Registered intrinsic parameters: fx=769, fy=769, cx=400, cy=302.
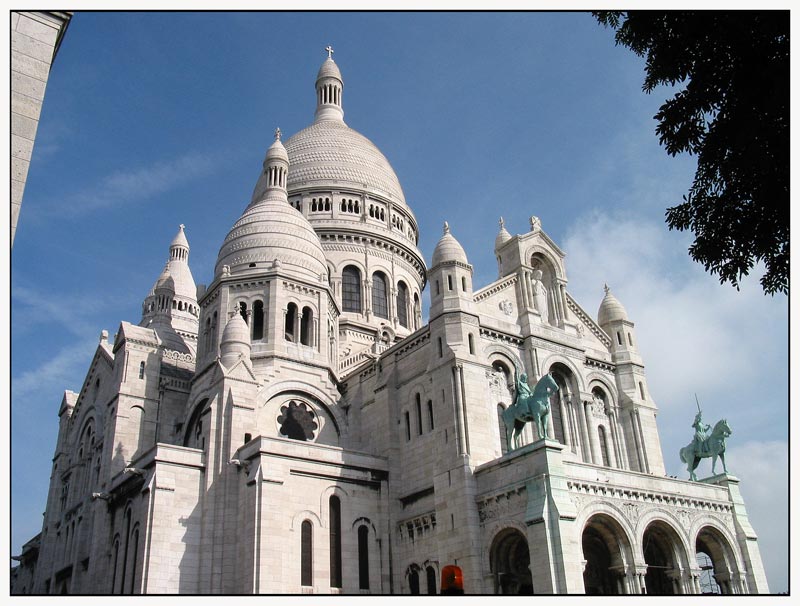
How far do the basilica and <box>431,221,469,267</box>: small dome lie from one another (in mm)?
153

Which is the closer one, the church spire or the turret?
the turret

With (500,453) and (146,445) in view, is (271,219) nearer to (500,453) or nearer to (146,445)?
(146,445)

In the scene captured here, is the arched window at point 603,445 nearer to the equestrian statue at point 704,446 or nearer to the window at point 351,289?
the equestrian statue at point 704,446

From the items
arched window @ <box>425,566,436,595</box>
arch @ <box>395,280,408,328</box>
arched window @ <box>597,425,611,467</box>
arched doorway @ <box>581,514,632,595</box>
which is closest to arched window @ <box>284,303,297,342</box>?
arched window @ <box>425,566,436,595</box>

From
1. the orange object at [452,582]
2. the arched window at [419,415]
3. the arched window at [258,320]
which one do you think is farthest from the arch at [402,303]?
the orange object at [452,582]

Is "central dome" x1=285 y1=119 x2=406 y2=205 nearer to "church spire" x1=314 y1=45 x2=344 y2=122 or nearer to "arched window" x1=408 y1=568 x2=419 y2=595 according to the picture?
"church spire" x1=314 y1=45 x2=344 y2=122

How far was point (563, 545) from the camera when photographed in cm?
2805

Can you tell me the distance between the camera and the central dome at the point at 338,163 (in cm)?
5972

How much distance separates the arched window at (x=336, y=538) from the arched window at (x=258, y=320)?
10.8 meters

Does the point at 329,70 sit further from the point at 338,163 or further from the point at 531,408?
the point at 531,408

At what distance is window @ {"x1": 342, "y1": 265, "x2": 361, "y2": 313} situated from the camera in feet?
183

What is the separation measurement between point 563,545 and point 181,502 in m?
16.3

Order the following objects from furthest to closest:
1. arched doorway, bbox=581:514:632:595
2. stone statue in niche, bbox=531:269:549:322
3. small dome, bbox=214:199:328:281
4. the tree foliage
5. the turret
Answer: small dome, bbox=214:199:328:281, stone statue in niche, bbox=531:269:549:322, the turret, arched doorway, bbox=581:514:632:595, the tree foliage

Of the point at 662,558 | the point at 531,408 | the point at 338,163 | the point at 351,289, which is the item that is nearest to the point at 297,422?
Answer: the point at 531,408
